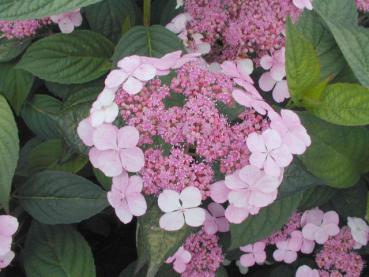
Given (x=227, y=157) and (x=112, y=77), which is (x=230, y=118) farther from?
(x=112, y=77)

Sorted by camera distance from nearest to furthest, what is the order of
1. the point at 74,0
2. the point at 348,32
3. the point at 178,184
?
the point at 178,184 < the point at 74,0 < the point at 348,32

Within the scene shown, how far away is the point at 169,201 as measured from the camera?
36.8 inches

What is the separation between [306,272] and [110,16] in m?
0.76

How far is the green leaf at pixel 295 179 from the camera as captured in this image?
1044 mm

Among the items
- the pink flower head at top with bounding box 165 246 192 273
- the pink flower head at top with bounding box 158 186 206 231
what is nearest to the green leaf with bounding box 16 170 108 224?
the pink flower head at top with bounding box 165 246 192 273

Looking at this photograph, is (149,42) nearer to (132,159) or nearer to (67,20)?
(67,20)

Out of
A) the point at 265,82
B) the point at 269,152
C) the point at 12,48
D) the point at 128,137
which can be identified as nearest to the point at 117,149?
the point at 128,137

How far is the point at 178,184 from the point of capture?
0.93 m

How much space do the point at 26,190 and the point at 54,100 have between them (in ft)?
0.90

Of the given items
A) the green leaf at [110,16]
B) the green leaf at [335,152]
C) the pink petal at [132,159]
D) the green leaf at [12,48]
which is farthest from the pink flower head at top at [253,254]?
the green leaf at [12,48]

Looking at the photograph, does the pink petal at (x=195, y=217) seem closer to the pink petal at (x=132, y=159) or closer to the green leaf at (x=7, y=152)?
the pink petal at (x=132, y=159)

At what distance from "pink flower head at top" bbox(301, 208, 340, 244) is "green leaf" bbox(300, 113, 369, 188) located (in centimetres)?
12

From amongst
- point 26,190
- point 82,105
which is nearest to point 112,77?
point 82,105

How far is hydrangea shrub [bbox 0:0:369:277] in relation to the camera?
954 mm
